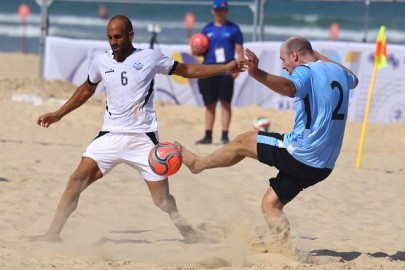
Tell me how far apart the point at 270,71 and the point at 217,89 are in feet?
7.41

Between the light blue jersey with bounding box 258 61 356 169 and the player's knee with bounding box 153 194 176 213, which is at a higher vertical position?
the light blue jersey with bounding box 258 61 356 169

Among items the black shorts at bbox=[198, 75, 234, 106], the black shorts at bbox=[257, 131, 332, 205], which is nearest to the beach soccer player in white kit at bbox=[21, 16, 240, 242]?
the black shorts at bbox=[257, 131, 332, 205]

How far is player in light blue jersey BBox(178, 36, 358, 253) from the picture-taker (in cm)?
582

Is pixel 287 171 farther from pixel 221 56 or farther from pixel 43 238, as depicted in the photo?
pixel 221 56

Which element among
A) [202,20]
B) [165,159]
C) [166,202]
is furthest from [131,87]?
[202,20]

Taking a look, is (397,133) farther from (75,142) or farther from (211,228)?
(211,228)

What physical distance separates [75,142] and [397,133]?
5.14 m

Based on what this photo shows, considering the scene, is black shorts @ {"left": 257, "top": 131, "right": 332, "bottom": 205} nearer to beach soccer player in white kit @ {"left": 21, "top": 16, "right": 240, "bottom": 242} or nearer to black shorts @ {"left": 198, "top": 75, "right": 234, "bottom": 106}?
beach soccer player in white kit @ {"left": 21, "top": 16, "right": 240, "bottom": 242}

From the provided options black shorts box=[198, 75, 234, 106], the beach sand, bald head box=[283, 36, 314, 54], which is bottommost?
the beach sand

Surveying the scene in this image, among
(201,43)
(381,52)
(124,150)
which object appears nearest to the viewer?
(124,150)

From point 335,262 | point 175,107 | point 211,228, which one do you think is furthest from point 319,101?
point 175,107

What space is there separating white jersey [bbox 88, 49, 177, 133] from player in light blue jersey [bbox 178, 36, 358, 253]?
654mm

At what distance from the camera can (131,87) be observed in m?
6.30

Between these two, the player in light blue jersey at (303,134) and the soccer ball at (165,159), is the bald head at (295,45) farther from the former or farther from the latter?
the soccer ball at (165,159)
